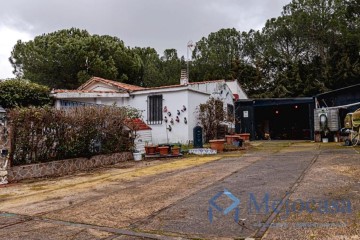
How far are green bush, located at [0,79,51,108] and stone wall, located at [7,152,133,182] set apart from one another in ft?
19.0

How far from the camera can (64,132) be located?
8844mm

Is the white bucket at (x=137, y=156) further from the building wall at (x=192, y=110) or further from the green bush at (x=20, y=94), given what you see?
the green bush at (x=20, y=94)

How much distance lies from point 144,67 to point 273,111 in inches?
542

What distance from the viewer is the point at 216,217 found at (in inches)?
152

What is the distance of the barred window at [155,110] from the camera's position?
51.0 feet

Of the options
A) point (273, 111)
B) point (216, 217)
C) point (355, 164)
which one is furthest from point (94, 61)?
point (216, 217)

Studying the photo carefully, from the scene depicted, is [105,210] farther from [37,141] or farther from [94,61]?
[94,61]

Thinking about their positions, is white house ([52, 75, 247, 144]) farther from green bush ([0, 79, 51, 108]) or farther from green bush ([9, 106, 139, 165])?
green bush ([9, 106, 139, 165])

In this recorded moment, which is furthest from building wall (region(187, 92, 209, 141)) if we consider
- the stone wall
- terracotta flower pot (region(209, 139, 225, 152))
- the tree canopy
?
the tree canopy

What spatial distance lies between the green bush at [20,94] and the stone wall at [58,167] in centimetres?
579

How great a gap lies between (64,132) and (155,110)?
7152 mm

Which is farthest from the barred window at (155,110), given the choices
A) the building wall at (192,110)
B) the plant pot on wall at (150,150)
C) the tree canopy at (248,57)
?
the tree canopy at (248,57)

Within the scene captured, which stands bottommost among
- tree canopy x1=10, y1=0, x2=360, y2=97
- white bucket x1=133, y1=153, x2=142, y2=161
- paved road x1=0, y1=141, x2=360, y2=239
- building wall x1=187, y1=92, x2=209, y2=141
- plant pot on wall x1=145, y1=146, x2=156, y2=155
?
paved road x1=0, y1=141, x2=360, y2=239

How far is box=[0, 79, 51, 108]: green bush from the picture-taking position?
44.6ft
